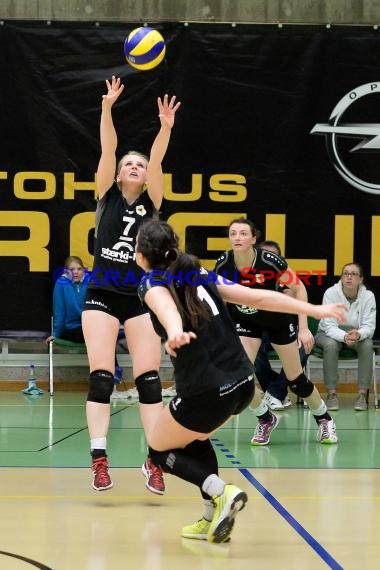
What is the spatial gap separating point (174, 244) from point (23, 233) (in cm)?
709

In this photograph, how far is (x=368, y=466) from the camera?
248 inches

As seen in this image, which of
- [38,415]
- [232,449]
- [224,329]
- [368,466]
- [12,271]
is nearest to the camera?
[224,329]

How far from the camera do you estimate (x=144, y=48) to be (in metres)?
7.08

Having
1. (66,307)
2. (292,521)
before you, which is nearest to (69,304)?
(66,307)

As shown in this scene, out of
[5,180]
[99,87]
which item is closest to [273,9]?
[99,87]

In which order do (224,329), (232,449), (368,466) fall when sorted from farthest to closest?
(232,449)
(368,466)
(224,329)

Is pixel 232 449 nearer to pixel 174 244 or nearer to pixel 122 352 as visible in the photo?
pixel 174 244

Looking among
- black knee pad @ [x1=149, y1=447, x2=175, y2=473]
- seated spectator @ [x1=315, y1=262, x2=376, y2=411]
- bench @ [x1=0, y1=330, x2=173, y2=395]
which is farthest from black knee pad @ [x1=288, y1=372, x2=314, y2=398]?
bench @ [x1=0, y1=330, x2=173, y2=395]

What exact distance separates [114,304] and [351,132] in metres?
6.48

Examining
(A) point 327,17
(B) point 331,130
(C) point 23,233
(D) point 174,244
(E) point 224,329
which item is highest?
(A) point 327,17

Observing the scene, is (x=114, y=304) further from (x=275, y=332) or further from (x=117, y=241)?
(x=275, y=332)

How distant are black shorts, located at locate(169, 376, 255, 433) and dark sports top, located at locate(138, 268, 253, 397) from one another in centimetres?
3

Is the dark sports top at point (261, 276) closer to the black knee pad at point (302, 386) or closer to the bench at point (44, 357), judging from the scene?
the black knee pad at point (302, 386)

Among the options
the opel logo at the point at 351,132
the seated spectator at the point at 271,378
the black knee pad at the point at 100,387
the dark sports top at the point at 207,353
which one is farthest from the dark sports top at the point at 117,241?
the opel logo at the point at 351,132
